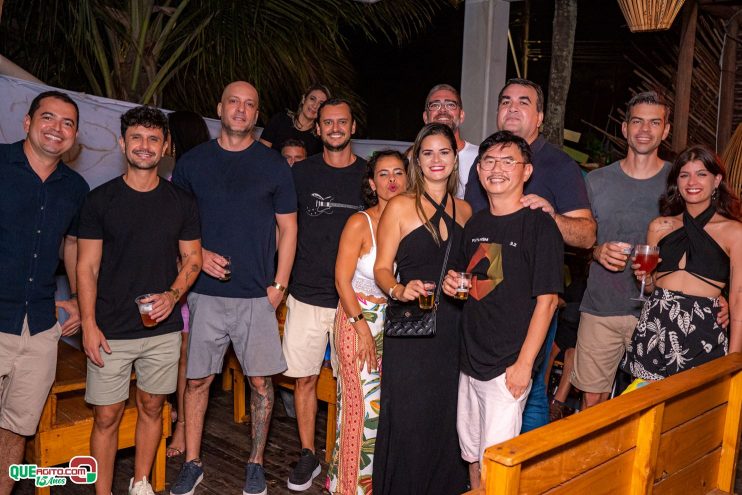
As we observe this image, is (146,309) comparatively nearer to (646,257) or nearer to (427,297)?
(427,297)

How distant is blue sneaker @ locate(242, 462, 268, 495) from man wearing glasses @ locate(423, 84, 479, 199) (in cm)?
187

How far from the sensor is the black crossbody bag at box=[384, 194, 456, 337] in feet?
11.0

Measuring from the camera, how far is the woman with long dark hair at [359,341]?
11.7ft

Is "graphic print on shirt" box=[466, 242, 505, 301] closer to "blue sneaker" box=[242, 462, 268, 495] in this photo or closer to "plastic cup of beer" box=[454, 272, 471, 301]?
"plastic cup of beer" box=[454, 272, 471, 301]

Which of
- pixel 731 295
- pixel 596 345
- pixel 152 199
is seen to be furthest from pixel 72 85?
pixel 731 295

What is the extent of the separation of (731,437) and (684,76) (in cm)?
382

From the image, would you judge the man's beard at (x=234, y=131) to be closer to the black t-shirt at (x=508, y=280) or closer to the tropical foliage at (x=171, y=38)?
the black t-shirt at (x=508, y=280)

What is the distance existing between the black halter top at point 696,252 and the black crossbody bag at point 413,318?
3.67 ft

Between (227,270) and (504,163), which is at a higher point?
(504,163)

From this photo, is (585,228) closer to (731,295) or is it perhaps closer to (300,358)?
(731,295)

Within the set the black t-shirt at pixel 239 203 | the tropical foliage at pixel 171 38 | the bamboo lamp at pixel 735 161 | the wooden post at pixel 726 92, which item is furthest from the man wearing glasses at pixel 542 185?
the tropical foliage at pixel 171 38

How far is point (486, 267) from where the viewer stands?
10.2 ft

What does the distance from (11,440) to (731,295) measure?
3.39 metres

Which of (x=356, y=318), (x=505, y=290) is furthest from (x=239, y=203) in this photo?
(x=505, y=290)
